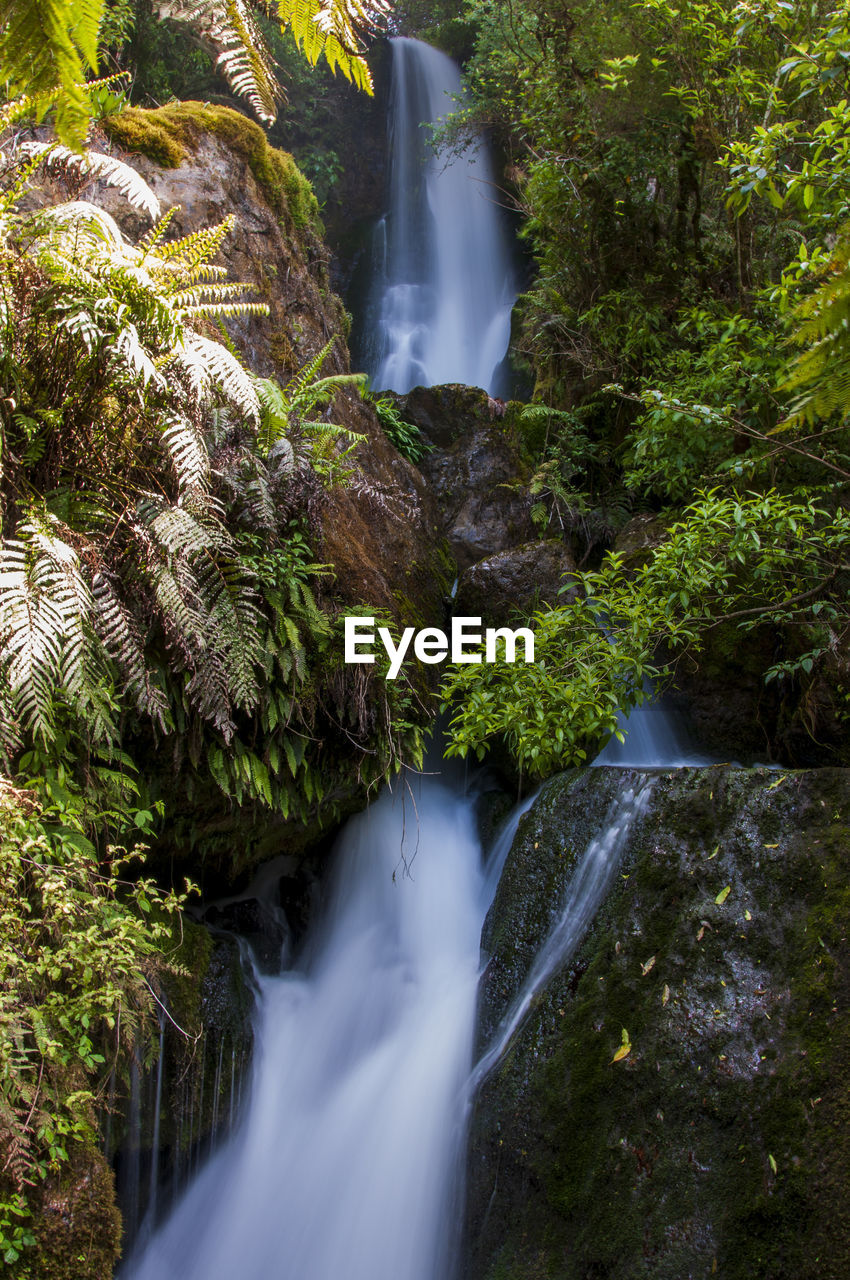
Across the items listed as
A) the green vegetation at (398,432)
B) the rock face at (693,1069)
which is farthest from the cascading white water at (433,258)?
the rock face at (693,1069)

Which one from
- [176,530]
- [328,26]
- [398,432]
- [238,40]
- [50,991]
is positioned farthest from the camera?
[398,432]

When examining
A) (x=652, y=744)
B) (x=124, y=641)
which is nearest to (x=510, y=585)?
(x=652, y=744)

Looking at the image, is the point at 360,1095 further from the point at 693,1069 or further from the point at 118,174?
the point at 118,174

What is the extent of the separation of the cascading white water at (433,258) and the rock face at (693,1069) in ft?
31.7

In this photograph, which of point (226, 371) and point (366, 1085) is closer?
point (226, 371)

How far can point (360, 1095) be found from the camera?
15.3ft

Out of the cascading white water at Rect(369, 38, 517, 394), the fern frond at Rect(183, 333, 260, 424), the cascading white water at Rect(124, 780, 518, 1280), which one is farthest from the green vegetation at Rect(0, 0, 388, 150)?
the cascading white water at Rect(369, 38, 517, 394)

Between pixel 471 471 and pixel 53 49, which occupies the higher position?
pixel 471 471

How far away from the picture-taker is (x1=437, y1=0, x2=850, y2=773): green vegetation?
4.76 m

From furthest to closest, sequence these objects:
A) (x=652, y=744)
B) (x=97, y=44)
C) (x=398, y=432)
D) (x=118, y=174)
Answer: (x=398, y=432) < (x=652, y=744) < (x=118, y=174) < (x=97, y=44)

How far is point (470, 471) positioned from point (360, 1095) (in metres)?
6.33

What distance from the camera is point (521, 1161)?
11.8 feet

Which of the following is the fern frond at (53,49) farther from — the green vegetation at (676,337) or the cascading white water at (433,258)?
the cascading white water at (433,258)

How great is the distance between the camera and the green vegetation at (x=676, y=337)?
4762 millimetres
